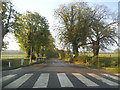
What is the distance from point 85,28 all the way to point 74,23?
14.2 feet

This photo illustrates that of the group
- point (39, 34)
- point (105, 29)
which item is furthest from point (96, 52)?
point (39, 34)

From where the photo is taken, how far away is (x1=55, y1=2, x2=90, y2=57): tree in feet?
110

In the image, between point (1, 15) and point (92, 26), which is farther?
point (92, 26)

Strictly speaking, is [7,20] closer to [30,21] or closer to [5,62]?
[5,62]

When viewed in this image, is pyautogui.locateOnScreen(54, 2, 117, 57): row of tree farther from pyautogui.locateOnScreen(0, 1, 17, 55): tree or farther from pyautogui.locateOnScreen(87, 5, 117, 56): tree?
pyautogui.locateOnScreen(0, 1, 17, 55): tree

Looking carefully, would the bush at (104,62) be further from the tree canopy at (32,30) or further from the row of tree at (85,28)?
the tree canopy at (32,30)

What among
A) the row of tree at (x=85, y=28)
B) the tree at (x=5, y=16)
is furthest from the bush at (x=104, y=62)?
the tree at (x=5, y=16)

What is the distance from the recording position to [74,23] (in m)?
36.3

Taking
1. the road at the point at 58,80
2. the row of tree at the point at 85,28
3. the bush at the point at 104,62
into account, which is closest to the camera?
the road at the point at 58,80

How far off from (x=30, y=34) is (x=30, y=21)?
10.0 feet

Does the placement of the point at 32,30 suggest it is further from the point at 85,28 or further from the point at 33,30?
the point at 85,28

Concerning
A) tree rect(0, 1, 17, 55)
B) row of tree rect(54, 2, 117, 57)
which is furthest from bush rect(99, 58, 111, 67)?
tree rect(0, 1, 17, 55)

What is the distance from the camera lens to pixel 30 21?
36.8 meters

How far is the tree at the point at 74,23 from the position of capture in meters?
33.5
